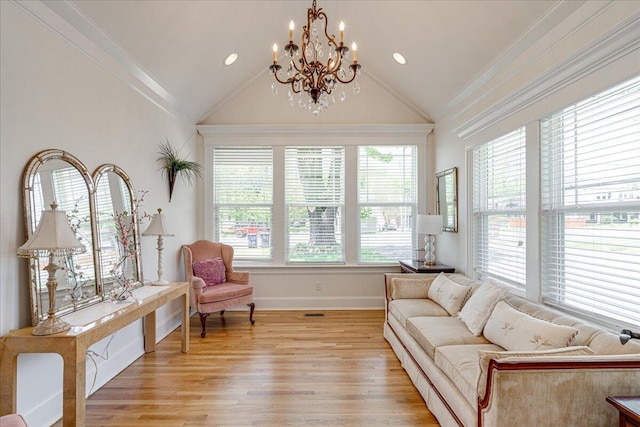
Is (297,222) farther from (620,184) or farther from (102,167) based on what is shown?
(620,184)

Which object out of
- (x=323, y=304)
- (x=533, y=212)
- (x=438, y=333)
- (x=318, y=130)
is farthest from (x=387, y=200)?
(x=438, y=333)

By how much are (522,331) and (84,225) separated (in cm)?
322

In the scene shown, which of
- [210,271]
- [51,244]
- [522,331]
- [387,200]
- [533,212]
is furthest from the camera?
[387,200]

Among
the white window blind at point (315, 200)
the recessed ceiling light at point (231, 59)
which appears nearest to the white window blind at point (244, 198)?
the white window blind at point (315, 200)

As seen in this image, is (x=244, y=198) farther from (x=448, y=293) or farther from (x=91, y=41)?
(x=448, y=293)

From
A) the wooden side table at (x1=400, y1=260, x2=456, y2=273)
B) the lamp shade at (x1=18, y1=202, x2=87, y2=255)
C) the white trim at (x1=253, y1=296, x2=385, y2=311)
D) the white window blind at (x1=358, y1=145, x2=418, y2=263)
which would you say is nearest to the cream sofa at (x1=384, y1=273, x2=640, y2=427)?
the wooden side table at (x1=400, y1=260, x2=456, y2=273)

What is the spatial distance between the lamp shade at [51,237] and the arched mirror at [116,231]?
0.84 meters

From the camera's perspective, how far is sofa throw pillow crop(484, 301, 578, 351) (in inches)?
73.9

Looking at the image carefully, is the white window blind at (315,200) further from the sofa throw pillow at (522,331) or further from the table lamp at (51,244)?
the table lamp at (51,244)

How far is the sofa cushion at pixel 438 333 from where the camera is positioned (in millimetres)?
2432

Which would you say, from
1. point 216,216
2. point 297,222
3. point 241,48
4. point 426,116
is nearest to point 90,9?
point 241,48

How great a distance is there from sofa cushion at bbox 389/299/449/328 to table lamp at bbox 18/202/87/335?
2.64m

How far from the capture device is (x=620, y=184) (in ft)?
6.41

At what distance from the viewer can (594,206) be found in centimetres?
214
